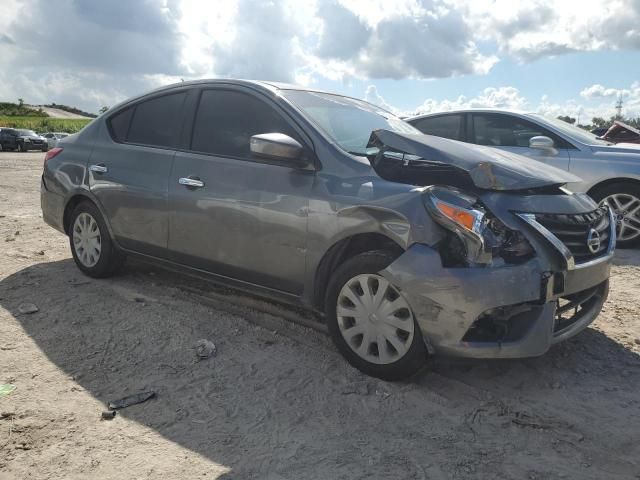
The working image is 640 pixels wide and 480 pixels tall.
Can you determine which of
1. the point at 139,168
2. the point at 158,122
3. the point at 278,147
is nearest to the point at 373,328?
the point at 278,147

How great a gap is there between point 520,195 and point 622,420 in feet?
4.08

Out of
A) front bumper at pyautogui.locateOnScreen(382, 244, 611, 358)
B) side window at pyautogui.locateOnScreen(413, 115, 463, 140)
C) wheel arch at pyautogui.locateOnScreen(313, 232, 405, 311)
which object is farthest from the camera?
side window at pyautogui.locateOnScreen(413, 115, 463, 140)

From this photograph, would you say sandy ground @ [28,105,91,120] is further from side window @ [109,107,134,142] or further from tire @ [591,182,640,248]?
tire @ [591,182,640,248]

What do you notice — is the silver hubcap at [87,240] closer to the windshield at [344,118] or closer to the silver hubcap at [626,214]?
the windshield at [344,118]

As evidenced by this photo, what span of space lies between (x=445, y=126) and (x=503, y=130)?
0.72 metres

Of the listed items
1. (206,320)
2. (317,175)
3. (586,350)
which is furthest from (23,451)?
(586,350)

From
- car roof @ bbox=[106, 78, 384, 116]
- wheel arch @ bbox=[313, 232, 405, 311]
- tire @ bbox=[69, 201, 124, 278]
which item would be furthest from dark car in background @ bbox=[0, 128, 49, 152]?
wheel arch @ bbox=[313, 232, 405, 311]

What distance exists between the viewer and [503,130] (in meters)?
6.94

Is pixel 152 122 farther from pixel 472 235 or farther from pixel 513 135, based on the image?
pixel 513 135

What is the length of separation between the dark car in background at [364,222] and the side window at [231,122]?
1cm

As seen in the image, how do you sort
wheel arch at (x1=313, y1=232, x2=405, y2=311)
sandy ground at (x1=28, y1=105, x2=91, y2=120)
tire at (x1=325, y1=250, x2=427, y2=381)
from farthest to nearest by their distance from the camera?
1. sandy ground at (x1=28, y1=105, x2=91, y2=120)
2. wheel arch at (x1=313, y1=232, x2=405, y2=311)
3. tire at (x1=325, y1=250, x2=427, y2=381)

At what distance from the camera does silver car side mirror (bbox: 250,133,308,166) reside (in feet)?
11.0

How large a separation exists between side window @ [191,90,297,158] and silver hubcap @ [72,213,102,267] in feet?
4.62

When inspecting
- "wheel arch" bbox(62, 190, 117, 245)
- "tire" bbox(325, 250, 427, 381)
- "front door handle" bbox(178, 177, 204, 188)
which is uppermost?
"front door handle" bbox(178, 177, 204, 188)
